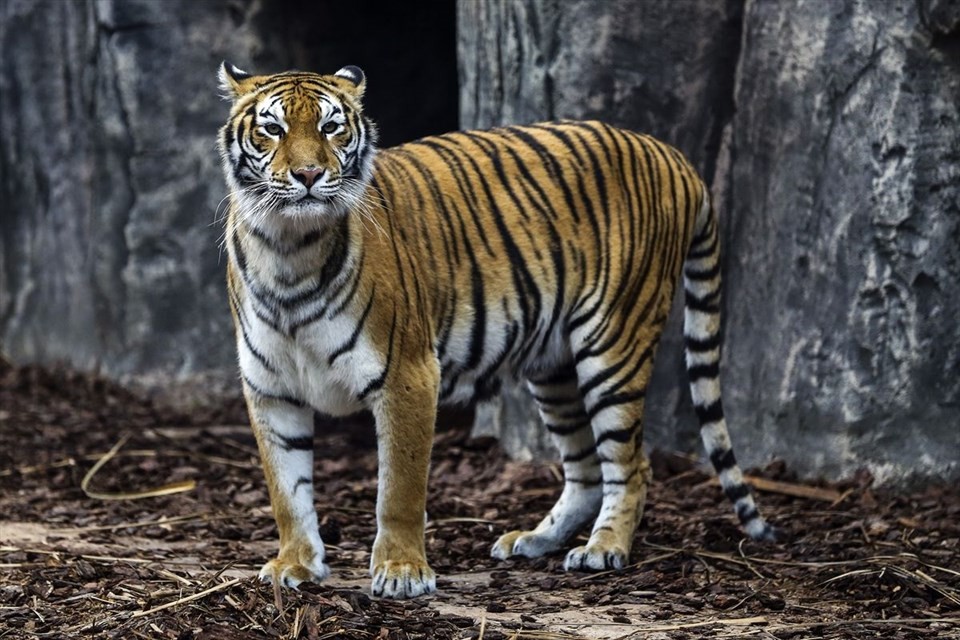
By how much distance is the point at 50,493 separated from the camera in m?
6.57

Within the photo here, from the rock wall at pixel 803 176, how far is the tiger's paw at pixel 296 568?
7.77 ft

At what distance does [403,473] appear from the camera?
15.3ft

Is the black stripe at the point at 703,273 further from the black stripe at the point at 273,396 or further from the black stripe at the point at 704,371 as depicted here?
the black stripe at the point at 273,396

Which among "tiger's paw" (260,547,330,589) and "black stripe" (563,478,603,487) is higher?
"tiger's paw" (260,547,330,589)

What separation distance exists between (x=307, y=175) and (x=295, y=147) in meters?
0.11

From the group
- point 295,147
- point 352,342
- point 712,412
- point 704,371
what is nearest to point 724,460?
point 712,412

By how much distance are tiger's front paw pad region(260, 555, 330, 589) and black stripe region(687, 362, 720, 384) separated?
1.65 m

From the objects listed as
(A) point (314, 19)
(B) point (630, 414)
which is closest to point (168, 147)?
(A) point (314, 19)

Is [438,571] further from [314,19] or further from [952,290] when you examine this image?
[314,19]

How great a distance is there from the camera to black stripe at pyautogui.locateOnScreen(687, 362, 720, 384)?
5508 mm

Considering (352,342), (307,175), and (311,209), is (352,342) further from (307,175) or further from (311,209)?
(307,175)

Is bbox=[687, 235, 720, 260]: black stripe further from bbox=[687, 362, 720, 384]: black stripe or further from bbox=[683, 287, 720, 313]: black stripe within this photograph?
bbox=[687, 362, 720, 384]: black stripe

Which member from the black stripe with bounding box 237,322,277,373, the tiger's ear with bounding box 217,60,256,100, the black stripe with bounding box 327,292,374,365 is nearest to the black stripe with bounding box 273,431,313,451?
the black stripe with bounding box 237,322,277,373

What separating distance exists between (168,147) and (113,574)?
4.20 metres
